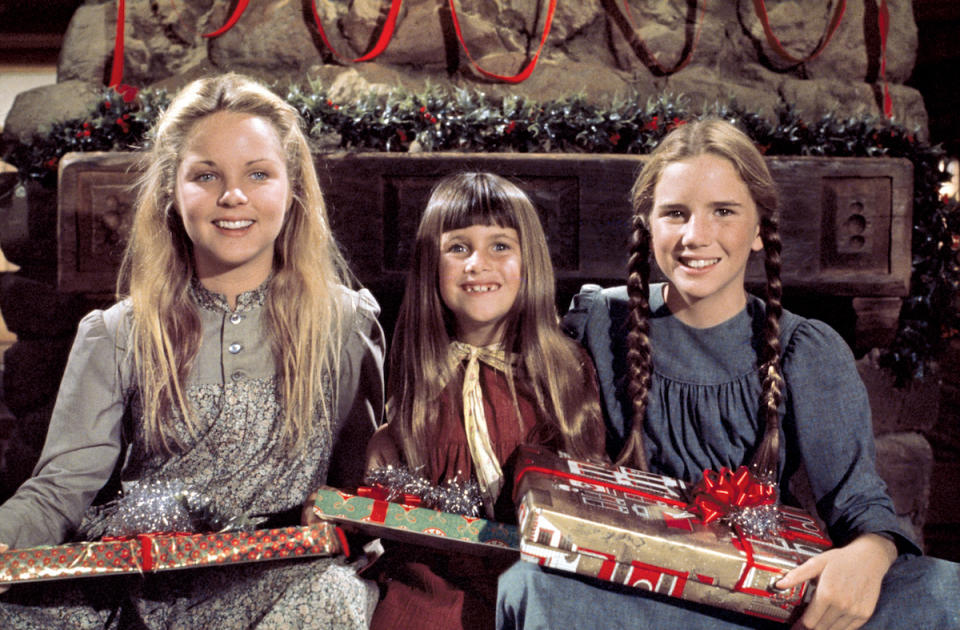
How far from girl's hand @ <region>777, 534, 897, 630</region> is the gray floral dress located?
857 mm

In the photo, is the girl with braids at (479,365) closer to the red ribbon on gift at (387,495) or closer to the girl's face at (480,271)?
the girl's face at (480,271)

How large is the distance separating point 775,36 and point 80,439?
9.78ft

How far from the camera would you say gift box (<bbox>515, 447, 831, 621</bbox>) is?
51.9 inches

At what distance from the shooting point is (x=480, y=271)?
174 centimetres

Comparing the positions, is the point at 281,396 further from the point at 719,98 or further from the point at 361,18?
the point at 719,98

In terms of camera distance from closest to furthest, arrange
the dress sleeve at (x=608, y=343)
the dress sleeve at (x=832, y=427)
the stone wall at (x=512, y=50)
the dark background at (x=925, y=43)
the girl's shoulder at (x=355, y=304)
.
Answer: the dress sleeve at (x=832, y=427) < the dress sleeve at (x=608, y=343) < the girl's shoulder at (x=355, y=304) < the stone wall at (x=512, y=50) < the dark background at (x=925, y=43)

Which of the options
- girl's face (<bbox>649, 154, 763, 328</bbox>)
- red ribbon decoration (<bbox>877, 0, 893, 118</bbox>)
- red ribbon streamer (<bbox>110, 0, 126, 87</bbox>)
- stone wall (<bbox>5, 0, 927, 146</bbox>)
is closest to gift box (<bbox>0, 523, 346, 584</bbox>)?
girl's face (<bbox>649, 154, 763, 328</bbox>)

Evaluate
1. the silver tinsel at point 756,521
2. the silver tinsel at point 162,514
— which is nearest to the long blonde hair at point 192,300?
the silver tinsel at point 162,514

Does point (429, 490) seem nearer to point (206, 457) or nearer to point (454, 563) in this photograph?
point (454, 563)

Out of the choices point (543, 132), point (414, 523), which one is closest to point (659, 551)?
point (414, 523)

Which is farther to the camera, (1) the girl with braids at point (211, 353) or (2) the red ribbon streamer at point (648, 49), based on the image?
(2) the red ribbon streamer at point (648, 49)

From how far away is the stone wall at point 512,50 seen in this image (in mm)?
2980

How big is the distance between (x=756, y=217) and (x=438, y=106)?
4.18 feet

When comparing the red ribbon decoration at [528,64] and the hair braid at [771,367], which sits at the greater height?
the red ribbon decoration at [528,64]
